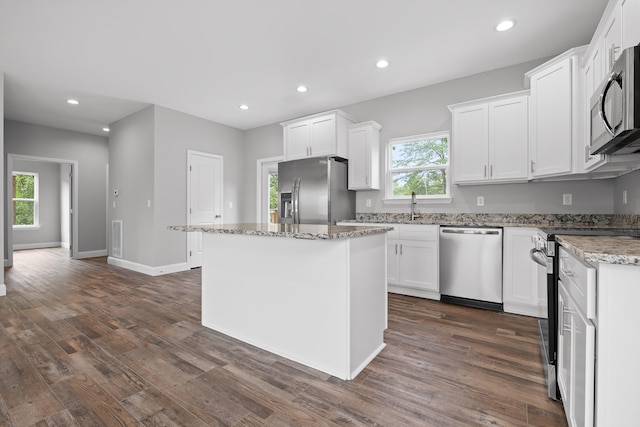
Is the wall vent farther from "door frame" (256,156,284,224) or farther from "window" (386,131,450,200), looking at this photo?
"window" (386,131,450,200)

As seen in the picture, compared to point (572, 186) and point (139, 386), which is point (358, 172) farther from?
point (139, 386)

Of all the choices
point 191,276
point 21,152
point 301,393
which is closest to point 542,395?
point 301,393

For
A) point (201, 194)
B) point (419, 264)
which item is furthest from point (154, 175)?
point (419, 264)

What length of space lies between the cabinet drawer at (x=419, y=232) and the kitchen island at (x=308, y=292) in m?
1.33

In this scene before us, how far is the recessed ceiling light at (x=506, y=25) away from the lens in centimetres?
261

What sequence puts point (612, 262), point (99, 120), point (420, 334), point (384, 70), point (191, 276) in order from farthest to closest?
point (99, 120)
point (191, 276)
point (384, 70)
point (420, 334)
point (612, 262)

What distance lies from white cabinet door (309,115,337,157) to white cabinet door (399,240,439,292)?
1.68 metres

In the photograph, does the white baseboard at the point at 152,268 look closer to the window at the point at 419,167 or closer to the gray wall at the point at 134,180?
the gray wall at the point at 134,180

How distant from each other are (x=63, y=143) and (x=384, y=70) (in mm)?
6640

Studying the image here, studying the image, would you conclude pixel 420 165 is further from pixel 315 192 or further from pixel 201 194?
pixel 201 194

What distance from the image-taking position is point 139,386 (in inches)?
68.7

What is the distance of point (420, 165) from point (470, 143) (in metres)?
0.78

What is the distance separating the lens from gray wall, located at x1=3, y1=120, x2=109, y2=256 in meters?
5.68

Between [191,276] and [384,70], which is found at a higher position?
[384,70]
